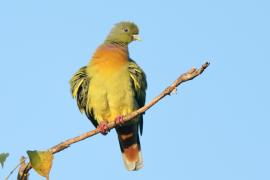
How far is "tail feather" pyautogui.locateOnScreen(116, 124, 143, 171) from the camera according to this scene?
7.06 meters

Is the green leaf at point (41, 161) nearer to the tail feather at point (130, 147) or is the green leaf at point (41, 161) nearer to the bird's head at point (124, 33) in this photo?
the tail feather at point (130, 147)

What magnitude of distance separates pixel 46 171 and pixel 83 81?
4.11 m

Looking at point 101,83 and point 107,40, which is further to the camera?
point 107,40

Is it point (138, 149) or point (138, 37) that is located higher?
point (138, 37)

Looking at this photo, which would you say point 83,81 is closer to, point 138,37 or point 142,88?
point 142,88

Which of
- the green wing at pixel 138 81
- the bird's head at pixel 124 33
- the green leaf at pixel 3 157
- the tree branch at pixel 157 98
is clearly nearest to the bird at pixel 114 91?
the green wing at pixel 138 81

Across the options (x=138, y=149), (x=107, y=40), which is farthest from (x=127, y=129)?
(x=107, y=40)

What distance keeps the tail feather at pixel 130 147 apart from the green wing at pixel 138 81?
474mm

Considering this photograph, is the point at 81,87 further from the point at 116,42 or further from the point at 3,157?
the point at 3,157

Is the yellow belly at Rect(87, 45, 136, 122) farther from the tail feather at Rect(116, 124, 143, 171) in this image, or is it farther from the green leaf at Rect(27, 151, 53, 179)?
the green leaf at Rect(27, 151, 53, 179)

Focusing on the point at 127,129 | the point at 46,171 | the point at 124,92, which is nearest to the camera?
the point at 46,171

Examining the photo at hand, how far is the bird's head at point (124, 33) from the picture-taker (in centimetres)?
738

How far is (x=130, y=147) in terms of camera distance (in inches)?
282

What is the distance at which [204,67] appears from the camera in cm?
343
